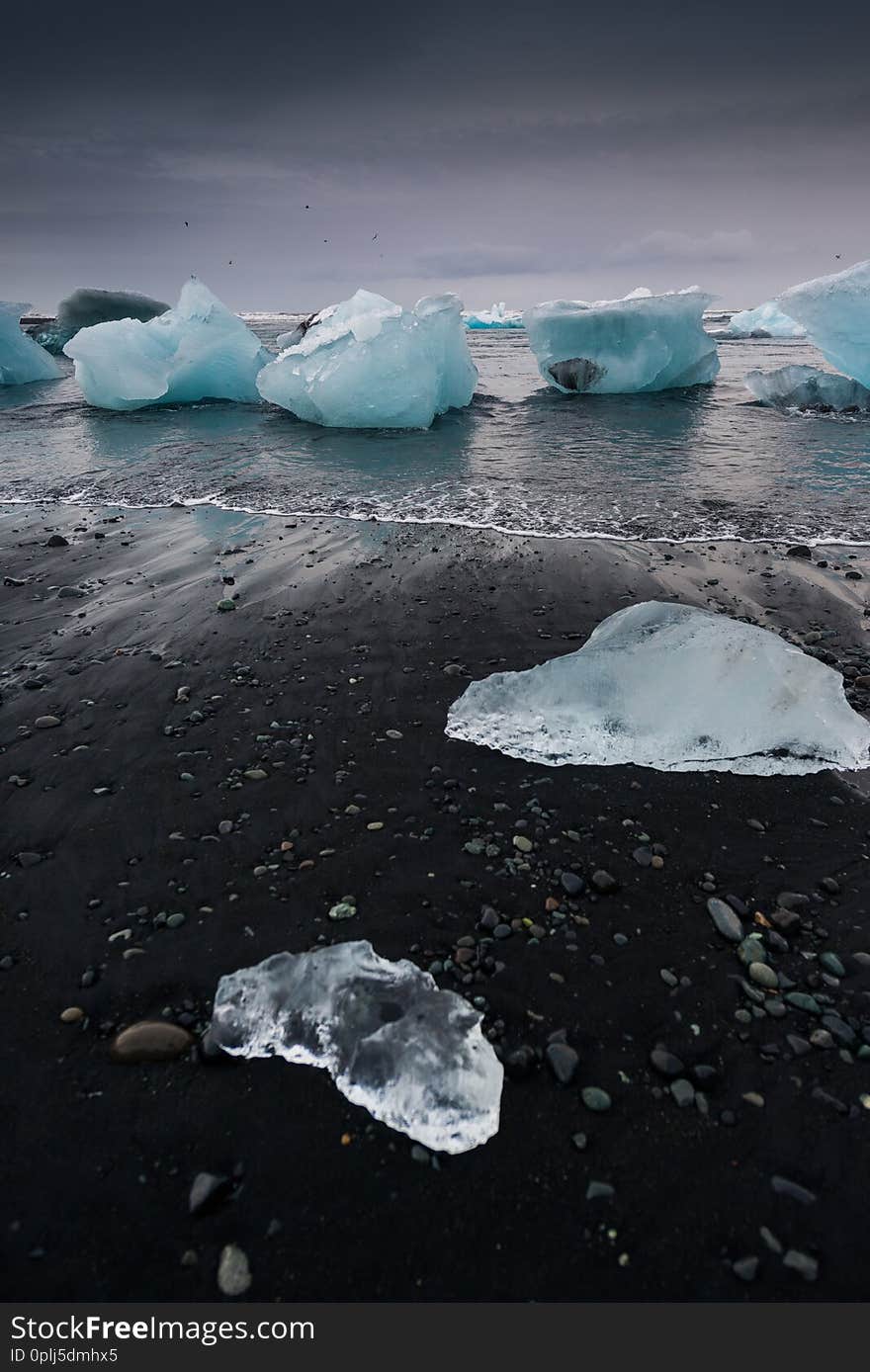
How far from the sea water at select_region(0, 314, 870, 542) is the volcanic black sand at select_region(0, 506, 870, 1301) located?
12.2 feet

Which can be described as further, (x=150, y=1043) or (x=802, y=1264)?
(x=150, y=1043)

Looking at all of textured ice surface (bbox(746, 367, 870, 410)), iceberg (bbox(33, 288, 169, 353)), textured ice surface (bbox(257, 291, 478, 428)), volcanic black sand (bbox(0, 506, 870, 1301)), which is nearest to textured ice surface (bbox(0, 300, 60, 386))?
textured ice surface (bbox(257, 291, 478, 428))

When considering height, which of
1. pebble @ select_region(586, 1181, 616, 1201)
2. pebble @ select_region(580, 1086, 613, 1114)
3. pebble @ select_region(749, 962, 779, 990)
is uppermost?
pebble @ select_region(749, 962, 779, 990)

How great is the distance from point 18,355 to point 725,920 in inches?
1116

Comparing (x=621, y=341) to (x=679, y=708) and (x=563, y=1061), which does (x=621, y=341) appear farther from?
(x=563, y=1061)

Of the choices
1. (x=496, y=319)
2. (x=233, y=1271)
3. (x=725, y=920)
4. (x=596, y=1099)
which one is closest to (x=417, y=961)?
(x=596, y=1099)

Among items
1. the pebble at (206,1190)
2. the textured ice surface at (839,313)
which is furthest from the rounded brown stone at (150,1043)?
the textured ice surface at (839,313)

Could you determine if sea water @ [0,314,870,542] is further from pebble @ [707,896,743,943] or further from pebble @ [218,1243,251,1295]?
pebble @ [218,1243,251,1295]

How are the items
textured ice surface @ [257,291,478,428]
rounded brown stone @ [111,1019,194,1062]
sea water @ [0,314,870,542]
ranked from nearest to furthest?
rounded brown stone @ [111,1019,194,1062] < sea water @ [0,314,870,542] < textured ice surface @ [257,291,478,428]

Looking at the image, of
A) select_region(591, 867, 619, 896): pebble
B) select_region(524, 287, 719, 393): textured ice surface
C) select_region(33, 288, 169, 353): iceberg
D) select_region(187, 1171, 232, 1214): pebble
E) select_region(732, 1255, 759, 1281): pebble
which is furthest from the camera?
select_region(33, 288, 169, 353): iceberg

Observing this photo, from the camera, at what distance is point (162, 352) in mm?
16797

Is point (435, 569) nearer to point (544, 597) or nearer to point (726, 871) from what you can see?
point (544, 597)

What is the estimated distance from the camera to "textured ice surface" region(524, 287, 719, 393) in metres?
17.4
